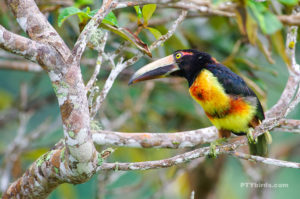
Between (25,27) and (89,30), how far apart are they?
31 cm

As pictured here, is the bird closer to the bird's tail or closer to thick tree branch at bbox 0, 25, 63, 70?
the bird's tail

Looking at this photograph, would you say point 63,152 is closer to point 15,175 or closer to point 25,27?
point 25,27

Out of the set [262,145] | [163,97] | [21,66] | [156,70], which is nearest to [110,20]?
[156,70]

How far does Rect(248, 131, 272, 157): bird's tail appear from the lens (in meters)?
2.52

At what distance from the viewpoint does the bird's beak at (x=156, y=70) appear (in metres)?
2.37

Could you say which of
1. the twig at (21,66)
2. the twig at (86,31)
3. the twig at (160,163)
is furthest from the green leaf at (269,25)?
the twig at (21,66)

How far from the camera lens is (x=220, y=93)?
233 cm

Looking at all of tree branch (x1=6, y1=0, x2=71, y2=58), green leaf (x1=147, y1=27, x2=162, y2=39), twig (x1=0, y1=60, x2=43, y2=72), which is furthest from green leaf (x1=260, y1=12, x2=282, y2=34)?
twig (x1=0, y1=60, x2=43, y2=72)

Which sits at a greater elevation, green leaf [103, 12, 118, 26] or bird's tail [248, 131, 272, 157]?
green leaf [103, 12, 118, 26]

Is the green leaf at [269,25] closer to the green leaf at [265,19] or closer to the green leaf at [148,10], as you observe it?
the green leaf at [265,19]

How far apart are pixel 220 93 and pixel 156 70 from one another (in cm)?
37

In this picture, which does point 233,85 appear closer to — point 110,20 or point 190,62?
point 190,62

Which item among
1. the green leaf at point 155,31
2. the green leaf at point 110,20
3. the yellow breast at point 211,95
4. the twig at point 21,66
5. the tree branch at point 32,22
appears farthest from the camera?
the twig at point 21,66

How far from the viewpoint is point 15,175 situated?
3.47m
